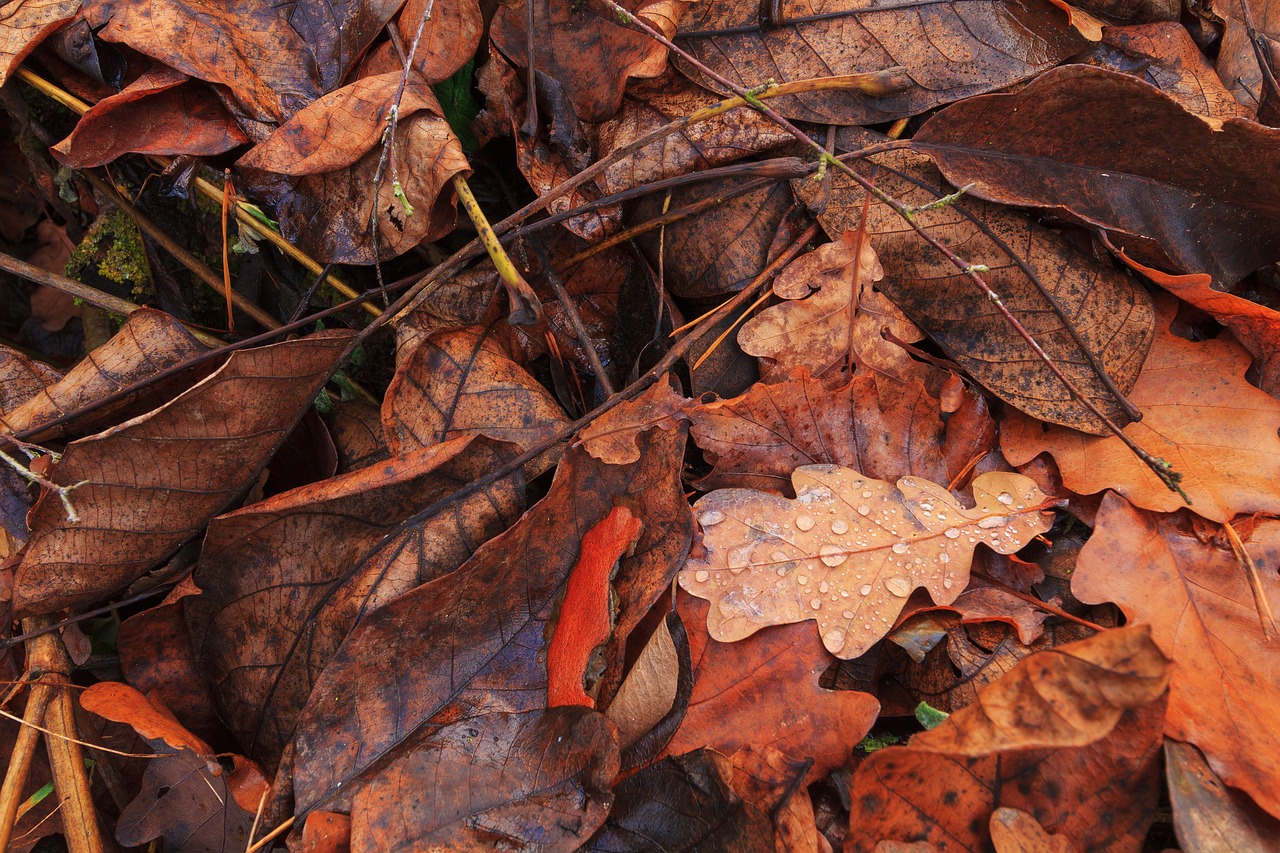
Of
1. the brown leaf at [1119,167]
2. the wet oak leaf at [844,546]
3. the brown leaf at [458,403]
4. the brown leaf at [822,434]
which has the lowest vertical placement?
the wet oak leaf at [844,546]

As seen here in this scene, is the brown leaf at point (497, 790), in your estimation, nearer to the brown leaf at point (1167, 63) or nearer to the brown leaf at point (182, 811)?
the brown leaf at point (182, 811)

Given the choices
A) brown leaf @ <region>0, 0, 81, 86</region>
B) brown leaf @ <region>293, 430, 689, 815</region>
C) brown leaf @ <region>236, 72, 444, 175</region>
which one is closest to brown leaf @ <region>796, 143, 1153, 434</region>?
brown leaf @ <region>293, 430, 689, 815</region>

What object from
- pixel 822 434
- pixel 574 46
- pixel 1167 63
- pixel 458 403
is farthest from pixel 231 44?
pixel 1167 63

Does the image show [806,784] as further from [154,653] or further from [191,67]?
[191,67]

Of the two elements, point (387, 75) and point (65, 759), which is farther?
point (387, 75)

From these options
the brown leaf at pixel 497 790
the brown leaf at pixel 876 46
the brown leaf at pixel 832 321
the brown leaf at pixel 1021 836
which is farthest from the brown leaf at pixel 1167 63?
the brown leaf at pixel 497 790

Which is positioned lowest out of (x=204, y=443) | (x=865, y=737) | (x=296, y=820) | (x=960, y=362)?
(x=865, y=737)

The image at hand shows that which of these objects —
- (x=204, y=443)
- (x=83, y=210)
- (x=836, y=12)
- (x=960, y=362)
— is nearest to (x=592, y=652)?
(x=204, y=443)
